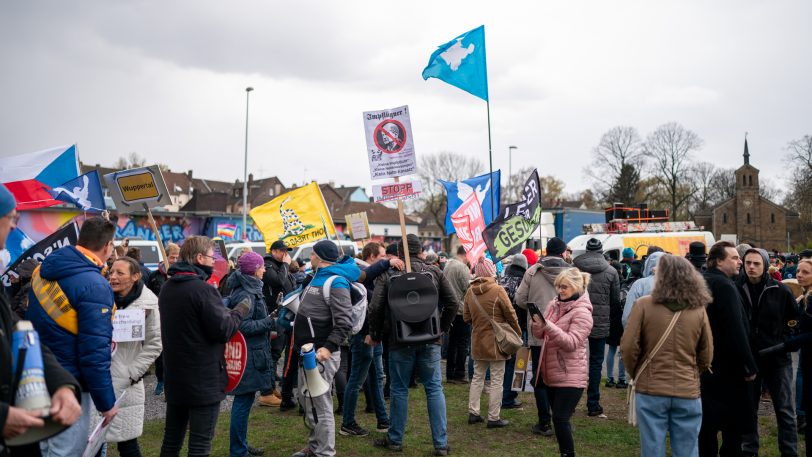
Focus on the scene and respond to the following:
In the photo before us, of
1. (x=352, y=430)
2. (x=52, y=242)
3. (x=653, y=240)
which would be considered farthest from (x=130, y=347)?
(x=653, y=240)

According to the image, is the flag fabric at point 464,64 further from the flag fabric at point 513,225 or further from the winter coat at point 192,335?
the winter coat at point 192,335

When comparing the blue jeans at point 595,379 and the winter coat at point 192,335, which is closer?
the winter coat at point 192,335

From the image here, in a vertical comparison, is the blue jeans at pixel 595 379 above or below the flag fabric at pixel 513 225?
below

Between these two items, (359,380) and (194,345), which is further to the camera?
(359,380)

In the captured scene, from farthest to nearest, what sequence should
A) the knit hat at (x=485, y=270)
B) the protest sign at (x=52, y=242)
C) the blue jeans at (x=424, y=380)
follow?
the knit hat at (x=485, y=270) → the protest sign at (x=52, y=242) → the blue jeans at (x=424, y=380)

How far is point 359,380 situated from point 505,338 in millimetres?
1694

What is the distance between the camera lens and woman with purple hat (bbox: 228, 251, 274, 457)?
562cm

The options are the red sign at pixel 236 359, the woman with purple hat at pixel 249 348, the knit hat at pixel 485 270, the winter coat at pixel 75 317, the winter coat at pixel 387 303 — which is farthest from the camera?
the knit hat at pixel 485 270

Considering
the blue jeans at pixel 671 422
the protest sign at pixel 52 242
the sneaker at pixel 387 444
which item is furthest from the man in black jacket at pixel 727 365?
the protest sign at pixel 52 242

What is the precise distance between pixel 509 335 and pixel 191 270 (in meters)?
3.84

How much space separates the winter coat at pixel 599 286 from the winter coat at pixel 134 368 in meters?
5.03

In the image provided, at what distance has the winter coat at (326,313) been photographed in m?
5.49

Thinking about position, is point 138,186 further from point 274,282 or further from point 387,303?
point 387,303

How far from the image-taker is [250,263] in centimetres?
576
